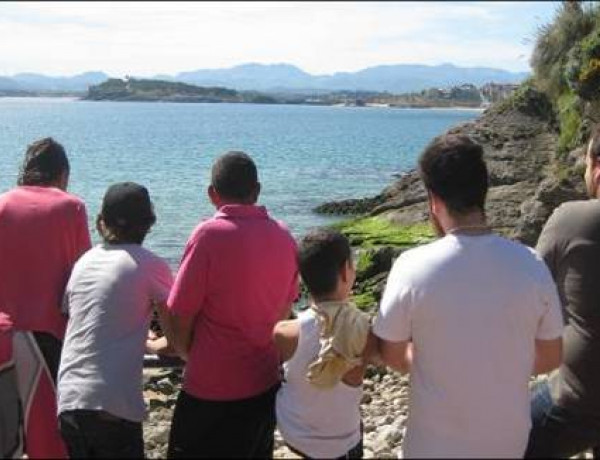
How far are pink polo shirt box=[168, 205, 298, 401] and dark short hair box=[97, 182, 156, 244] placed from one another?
32 cm

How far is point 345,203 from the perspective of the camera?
36094 mm

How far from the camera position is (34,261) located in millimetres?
4781

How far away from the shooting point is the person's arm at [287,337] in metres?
4.27

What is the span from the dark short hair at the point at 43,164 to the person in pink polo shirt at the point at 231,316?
3.22 feet

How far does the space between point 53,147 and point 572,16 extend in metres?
30.6

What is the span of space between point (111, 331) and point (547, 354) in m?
2.11

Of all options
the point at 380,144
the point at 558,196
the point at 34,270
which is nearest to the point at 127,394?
the point at 34,270

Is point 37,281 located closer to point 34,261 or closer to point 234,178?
point 34,261

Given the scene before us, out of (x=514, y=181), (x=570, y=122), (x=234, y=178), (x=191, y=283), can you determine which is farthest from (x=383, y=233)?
(x=191, y=283)

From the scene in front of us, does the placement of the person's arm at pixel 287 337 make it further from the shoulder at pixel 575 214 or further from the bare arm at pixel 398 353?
the shoulder at pixel 575 214

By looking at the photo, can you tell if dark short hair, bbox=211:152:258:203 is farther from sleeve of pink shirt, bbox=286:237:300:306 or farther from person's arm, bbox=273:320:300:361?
person's arm, bbox=273:320:300:361

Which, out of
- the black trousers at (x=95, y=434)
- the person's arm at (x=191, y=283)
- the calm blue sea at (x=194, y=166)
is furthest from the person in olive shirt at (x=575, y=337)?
A: the calm blue sea at (x=194, y=166)

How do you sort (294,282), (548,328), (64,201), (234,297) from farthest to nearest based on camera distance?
(64,201) → (294,282) → (234,297) → (548,328)

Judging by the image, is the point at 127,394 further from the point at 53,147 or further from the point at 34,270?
the point at 53,147
